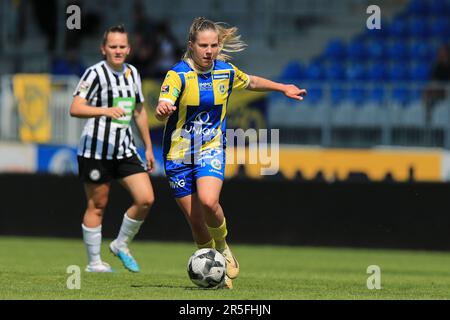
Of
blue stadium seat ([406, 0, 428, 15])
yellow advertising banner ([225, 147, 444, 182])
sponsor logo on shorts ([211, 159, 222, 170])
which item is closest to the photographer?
sponsor logo on shorts ([211, 159, 222, 170])

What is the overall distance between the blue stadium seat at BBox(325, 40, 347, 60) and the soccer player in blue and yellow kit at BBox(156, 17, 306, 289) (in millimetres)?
12358

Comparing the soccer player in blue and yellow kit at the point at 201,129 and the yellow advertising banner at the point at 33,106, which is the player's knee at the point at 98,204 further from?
the yellow advertising banner at the point at 33,106

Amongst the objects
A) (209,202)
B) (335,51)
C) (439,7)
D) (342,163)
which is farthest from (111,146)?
(439,7)

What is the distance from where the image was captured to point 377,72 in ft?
68.2

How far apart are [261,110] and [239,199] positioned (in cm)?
199

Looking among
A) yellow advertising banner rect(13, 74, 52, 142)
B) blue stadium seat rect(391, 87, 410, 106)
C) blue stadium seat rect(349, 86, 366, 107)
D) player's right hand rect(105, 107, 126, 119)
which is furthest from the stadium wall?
player's right hand rect(105, 107, 126, 119)

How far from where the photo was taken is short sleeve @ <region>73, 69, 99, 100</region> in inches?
405

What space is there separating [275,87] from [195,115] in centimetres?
76

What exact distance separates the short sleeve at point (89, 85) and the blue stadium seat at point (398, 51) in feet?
37.4

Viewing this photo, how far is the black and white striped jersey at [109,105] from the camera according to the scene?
1041 cm

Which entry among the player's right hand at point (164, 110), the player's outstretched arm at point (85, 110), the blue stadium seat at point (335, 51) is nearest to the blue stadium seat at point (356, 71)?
the blue stadium seat at point (335, 51)

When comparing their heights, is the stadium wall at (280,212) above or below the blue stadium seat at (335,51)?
A: below

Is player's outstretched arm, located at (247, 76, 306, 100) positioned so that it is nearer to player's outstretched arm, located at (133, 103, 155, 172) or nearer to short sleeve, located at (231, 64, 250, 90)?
short sleeve, located at (231, 64, 250, 90)

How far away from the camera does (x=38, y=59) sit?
2220 cm
